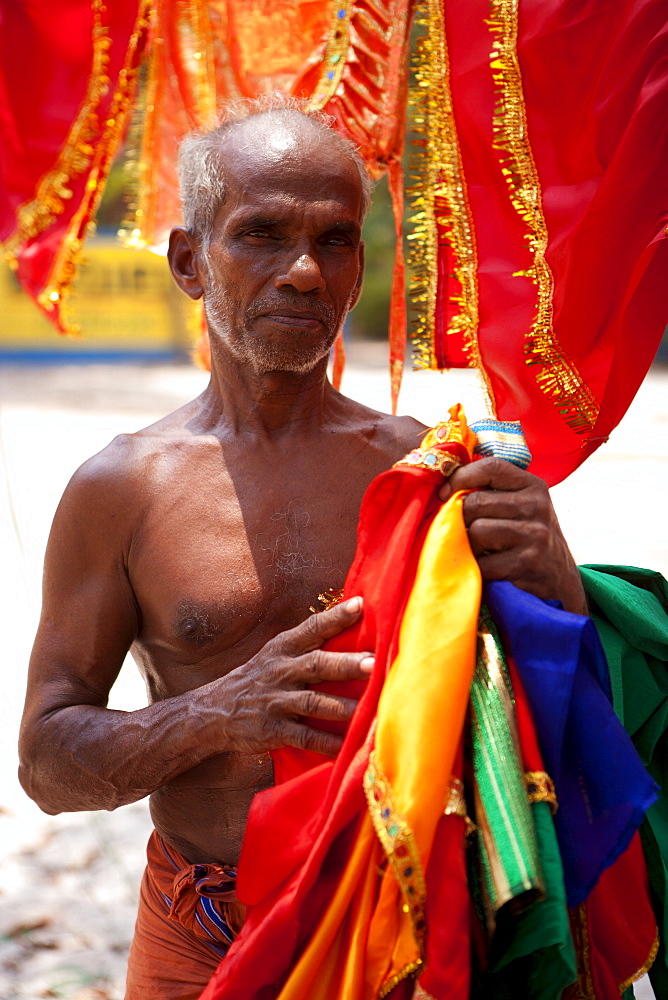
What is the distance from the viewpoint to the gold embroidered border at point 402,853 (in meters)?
1.42

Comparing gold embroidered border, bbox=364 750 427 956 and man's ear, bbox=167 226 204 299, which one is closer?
gold embroidered border, bbox=364 750 427 956

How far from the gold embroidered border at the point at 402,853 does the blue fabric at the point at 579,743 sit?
0.22 m

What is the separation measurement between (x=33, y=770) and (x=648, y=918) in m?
1.15

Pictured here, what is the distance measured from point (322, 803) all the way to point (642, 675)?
24.9 inches

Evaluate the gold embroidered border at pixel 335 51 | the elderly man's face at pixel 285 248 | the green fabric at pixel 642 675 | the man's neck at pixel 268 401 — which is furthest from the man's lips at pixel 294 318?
the gold embroidered border at pixel 335 51

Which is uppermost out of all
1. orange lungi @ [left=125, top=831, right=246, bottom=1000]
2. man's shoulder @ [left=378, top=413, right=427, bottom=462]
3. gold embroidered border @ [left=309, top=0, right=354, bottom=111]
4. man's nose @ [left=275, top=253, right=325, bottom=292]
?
gold embroidered border @ [left=309, top=0, right=354, bottom=111]

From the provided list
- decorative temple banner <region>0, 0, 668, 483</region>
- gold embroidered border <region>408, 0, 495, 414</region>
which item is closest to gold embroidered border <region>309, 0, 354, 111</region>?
decorative temple banner <region>0, 0, 668, 483</region>

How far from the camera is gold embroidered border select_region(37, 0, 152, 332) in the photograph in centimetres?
289

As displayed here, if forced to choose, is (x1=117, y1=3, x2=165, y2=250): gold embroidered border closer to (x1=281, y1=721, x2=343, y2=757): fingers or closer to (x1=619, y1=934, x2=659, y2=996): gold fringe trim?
(x1=281, y1=721, x2=343, y2=757): fingers

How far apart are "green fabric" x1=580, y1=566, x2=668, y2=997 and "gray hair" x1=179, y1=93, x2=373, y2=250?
3.10 feet

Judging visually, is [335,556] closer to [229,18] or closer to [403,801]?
[403,801]

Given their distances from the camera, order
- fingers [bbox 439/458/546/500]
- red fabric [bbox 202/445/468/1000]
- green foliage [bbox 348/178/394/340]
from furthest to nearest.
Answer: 1. green foliage [bbox 348/178/394/340]
2. fingers [bbox 439/458/546/500]
3. red fabric [bbox 202/445/468/1000]

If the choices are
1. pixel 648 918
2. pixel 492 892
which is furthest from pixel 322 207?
pixel 648 918

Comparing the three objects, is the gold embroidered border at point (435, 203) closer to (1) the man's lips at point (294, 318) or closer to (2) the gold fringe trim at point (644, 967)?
(1) the man's lips at point (294, 318)
